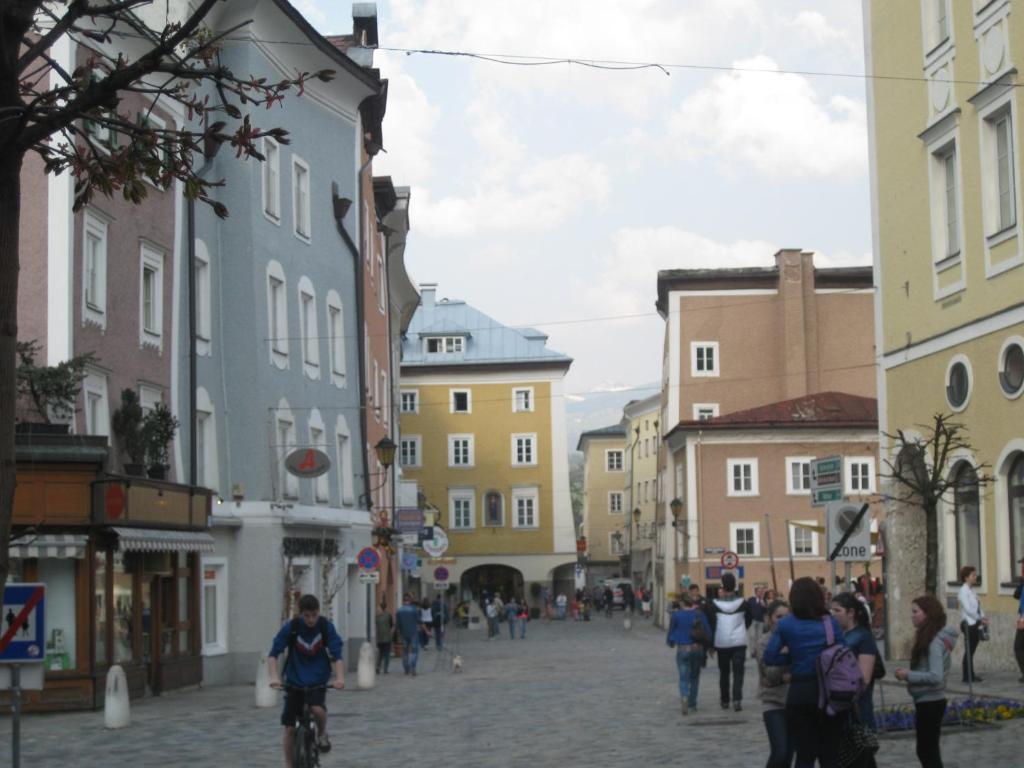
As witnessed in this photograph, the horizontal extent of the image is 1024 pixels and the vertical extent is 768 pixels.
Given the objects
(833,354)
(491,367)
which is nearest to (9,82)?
(833,354)

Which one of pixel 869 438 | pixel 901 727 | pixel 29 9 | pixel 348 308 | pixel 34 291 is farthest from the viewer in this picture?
pixel 869 438

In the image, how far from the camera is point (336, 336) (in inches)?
1714

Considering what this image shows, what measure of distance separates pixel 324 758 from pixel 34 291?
11.7 meters

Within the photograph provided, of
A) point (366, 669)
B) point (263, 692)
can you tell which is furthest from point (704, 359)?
point (263, 692)

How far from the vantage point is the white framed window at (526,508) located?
→ 90188mm

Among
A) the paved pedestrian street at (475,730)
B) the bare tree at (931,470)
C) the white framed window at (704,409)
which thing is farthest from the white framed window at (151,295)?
the white framed window at (704,409)

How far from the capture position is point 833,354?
7350cm

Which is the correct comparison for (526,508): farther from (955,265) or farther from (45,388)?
(45,388)

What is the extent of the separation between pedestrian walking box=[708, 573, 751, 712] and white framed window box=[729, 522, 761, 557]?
4430cm

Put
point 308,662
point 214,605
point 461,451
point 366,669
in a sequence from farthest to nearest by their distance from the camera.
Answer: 1. point 461,451
2. point 214,605
3. point 366,669
4. point 308,662

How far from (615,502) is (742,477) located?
2308 inches

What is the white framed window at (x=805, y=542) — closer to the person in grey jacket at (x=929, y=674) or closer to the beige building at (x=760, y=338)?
the beige building at (x=760, y=338)

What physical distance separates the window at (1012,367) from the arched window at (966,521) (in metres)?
1.92

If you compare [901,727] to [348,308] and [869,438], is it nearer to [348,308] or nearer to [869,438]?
[348,308]
